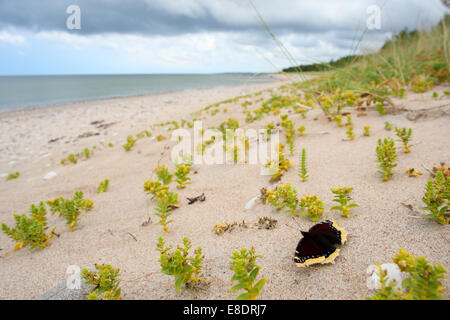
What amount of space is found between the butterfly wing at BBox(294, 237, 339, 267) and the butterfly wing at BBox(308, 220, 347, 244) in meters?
0.06

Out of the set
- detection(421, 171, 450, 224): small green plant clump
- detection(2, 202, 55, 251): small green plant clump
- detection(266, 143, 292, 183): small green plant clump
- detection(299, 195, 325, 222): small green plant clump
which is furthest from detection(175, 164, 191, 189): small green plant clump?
detection(421, 171, 450, 224): small green plant clump

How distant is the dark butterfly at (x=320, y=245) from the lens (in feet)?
4.84

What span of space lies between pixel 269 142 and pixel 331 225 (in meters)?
2.33

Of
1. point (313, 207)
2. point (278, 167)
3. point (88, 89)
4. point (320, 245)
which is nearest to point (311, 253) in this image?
point (320, 245)

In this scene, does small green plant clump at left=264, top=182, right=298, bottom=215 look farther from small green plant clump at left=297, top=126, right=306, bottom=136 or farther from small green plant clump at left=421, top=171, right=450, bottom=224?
small green plant clump at left=297, top=126, right=306, bottom=136

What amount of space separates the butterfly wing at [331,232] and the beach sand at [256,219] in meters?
0.08

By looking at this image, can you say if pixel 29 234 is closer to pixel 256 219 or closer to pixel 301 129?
pixel 256 219

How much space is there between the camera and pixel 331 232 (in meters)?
1.61

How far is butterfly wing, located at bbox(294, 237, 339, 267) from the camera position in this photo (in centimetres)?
146

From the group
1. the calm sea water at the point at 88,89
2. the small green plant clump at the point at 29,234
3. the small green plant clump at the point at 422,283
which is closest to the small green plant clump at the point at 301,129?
the calm sea water at the point at 88,89

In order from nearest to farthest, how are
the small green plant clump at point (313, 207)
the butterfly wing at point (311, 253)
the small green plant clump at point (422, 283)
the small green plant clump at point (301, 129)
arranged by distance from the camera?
the small green plant clump at point (422, 283) < the butterfly wing at point (311, 253) < the small green plant clump at point (313, 207) < the small green plant clump at point (301, 129)

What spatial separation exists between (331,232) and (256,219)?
0.69 m

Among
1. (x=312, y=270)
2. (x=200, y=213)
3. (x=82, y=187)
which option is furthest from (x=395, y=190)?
(x=82, y=187)

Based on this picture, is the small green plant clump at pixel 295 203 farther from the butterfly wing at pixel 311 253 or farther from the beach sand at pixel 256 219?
the butterfly wing at pixel 311 253
